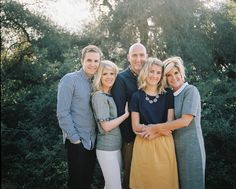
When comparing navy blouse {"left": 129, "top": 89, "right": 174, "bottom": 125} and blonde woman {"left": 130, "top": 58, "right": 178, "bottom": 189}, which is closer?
blonde woman {"left": 130, "top": 58, "right": 178, "bottom": 189}

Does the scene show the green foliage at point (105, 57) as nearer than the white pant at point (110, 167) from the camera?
No

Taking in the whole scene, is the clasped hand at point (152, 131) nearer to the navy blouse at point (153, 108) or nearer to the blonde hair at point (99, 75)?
the navy blouse at point (153, 108)

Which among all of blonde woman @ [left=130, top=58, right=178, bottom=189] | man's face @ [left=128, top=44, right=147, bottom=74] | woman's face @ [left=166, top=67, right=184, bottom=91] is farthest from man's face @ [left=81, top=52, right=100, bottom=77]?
woman's face @ [left=166, top=67, right=184, bottom=91]

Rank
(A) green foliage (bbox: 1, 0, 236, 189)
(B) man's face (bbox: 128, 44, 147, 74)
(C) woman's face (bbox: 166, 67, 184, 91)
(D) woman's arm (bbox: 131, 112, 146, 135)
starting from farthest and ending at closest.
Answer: (A) green foliage (bbox: 1, 0, 236, 189)
(B) man's face (bbox: 128, 44, 147, 74)
(C) woman's face (bbox: 166, 67, 184, 91)
(D) woman's arm (bbox: 131, 112, 146, 135)

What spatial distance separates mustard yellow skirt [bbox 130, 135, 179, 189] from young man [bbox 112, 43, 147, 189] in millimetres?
219

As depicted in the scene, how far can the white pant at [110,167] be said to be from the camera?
4363 mm

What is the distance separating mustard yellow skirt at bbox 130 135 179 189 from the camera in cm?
423

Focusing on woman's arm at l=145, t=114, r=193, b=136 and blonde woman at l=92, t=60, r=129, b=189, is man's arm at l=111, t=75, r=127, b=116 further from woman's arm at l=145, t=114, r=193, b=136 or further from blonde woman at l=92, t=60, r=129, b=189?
woman's arm at l=145, t=114, r=193, b=136

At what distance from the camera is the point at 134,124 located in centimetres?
435

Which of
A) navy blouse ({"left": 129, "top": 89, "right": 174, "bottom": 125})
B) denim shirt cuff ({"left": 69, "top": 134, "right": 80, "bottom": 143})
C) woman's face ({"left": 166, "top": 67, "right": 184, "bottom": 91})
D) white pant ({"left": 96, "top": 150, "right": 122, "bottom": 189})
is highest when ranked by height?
woman's face ({"left": 166, "top": 67, "right": 184, "bottom": 91})

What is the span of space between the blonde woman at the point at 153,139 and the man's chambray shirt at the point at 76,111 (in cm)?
56

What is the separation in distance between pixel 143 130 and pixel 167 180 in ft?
2.07

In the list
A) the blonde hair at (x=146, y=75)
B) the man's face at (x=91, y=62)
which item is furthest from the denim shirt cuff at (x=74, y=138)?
the blonde hair at (x=146, y=75)

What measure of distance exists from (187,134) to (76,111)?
53.3 inches
